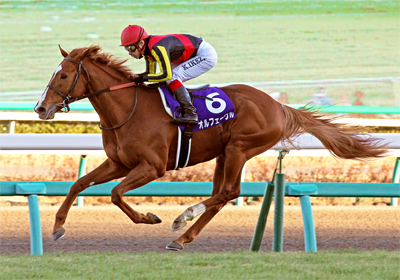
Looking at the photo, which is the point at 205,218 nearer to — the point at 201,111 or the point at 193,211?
the point at 193,211

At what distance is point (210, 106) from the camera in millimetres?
3443

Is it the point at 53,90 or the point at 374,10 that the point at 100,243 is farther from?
the point at 374,10

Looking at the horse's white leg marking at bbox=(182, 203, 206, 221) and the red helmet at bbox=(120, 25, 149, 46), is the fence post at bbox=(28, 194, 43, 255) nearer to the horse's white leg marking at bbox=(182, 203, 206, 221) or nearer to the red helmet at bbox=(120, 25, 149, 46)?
the horse's white leg marking at bbox=(182, 203, 206, 221)

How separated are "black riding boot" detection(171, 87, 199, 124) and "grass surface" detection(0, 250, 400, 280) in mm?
787

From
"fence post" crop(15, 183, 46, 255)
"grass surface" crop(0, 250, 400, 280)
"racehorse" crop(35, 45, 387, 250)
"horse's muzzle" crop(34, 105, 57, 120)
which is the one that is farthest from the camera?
"fence post" crop(15, 183, 46, 255)

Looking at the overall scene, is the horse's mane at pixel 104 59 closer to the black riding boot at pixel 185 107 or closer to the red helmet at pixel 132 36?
the red helmet at pixel 132 36

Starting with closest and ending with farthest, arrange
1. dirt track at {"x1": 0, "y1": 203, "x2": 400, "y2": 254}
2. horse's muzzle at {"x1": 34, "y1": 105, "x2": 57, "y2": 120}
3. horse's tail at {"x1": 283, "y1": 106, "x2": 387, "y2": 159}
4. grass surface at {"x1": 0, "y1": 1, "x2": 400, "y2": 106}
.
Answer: horse's muzzle at {"x1": 34, "y1": 105, "x2": 57, "y2": 120}, horse's tail at {"x1": 283, "y1": 106, "x2": 387, "y2": 159}, dirt track at {"x1": 0, "y1": 203, "x2": 400, "y2": 254}, grass surface at {"x1": 0, "y1": 1, "x2": 400, "y2": 106}

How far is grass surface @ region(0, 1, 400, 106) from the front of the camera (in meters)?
8.82

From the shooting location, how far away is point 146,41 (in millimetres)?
3252

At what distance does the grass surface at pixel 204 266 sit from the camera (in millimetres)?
2570

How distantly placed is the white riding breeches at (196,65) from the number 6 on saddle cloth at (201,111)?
5.5 inches

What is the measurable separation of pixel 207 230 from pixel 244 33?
232 inches

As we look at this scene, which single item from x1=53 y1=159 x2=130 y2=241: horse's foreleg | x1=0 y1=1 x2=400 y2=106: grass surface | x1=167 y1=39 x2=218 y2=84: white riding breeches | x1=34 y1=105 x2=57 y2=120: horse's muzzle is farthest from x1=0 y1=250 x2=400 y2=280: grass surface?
x1=0 y1=1 x2=400 y2=106: grass surface

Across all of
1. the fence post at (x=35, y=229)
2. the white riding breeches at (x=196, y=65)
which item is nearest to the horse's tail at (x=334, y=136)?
the white riding breeches at (x=196, y=65)
